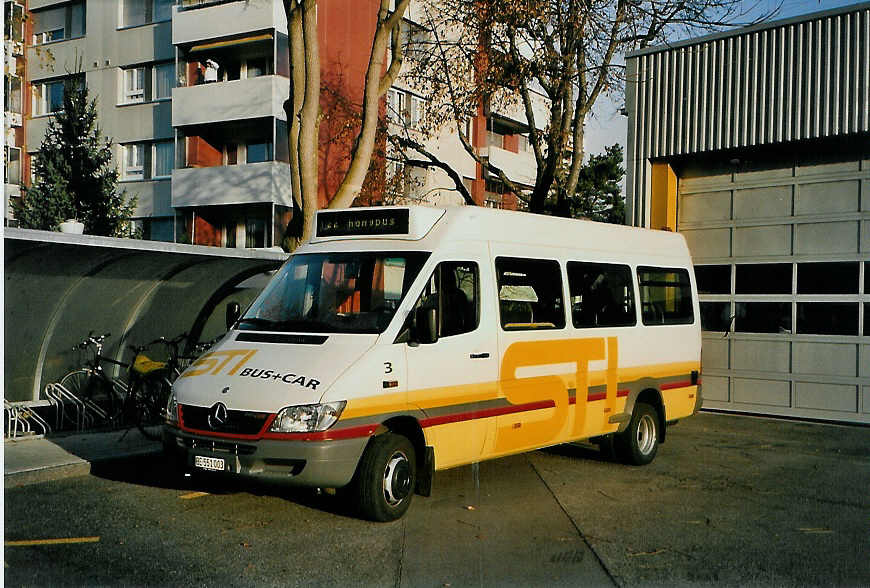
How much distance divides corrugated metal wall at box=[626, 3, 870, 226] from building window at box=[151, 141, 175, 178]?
23.1 meters

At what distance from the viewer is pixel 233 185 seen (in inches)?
1305

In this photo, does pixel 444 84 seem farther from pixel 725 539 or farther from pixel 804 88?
pixel 725 539

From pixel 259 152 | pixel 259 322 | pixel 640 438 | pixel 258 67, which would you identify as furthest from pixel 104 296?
pixel 258 67

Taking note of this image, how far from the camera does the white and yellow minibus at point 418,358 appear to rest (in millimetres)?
Result: 7219

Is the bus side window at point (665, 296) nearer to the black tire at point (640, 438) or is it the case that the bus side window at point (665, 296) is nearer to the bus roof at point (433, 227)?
the black tire at point (640, 438)

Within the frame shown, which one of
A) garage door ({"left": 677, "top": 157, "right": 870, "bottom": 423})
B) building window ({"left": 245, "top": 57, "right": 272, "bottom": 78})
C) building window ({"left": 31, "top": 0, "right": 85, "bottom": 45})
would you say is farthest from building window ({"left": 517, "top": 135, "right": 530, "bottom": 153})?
garage door ({"left": 677, "top": 157, "right": 870, "bottom": 423})

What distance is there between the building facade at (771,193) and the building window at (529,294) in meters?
6.68

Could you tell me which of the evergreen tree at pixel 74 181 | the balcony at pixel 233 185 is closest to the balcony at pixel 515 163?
the balcony at pixel 233 185

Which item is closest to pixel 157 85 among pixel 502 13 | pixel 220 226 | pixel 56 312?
pixel 220 226

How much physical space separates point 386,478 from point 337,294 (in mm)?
1658

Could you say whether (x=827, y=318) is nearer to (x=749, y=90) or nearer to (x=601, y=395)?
(x=749, y=90)

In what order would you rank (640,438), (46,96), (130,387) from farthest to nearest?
(46,96)
(130,387)
(640,438)

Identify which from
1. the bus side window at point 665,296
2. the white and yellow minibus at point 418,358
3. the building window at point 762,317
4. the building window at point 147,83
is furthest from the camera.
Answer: the building window at point 147,83

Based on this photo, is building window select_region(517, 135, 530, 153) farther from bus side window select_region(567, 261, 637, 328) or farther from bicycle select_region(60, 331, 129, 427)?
bus side window select_region(567, 261, 637, 328)
